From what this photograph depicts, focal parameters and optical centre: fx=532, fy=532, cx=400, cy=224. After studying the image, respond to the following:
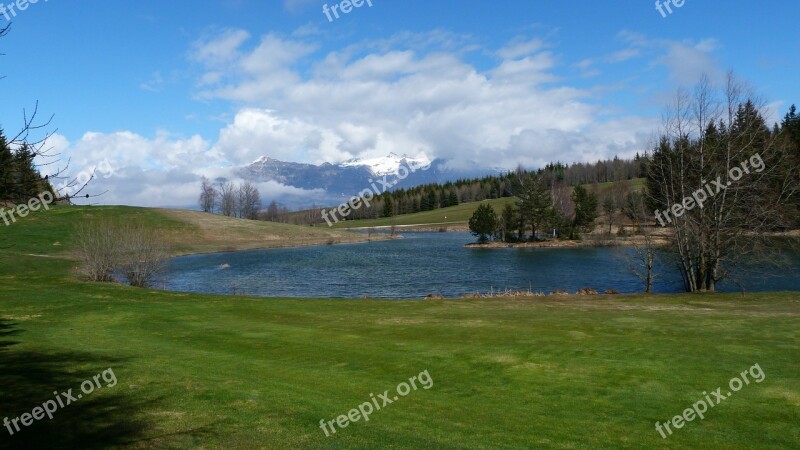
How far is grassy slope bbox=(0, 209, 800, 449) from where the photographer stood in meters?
10.4

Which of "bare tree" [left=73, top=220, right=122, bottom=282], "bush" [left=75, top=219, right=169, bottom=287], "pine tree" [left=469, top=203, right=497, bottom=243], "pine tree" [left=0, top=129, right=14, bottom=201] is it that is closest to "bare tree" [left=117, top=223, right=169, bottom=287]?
"bush" [left=75, top=219, right=169, bottom=287]

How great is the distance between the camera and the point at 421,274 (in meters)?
61.8

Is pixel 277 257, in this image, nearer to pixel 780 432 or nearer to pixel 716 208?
pixel 716 208

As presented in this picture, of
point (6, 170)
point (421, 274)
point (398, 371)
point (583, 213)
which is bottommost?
point (421, 274)

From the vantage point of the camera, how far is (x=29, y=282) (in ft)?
106

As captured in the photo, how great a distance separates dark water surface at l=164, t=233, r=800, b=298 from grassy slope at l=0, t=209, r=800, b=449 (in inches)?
907

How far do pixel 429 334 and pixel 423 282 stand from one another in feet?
115

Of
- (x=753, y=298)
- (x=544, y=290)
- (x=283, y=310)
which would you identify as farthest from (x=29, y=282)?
(x=753, y=298)

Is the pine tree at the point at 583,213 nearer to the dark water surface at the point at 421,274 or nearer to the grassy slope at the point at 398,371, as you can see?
the dark water surface at the point at 421,274

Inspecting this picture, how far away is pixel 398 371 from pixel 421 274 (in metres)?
46.7

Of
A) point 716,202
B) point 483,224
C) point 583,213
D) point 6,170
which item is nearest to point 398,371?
point 6,170

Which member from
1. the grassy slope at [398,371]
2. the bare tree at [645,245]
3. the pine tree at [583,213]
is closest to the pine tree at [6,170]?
the grassy slope at [398,371]

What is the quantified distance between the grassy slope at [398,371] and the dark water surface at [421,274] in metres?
23.0

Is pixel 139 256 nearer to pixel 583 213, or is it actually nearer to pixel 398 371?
pixel 398 371
